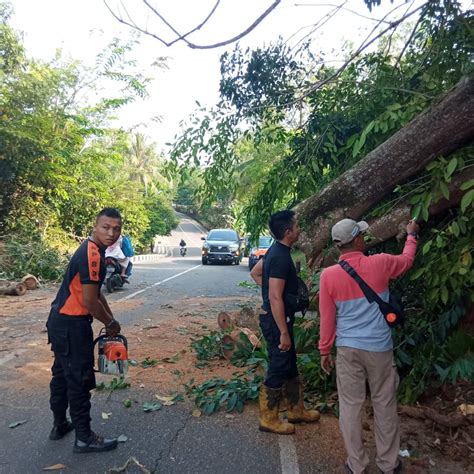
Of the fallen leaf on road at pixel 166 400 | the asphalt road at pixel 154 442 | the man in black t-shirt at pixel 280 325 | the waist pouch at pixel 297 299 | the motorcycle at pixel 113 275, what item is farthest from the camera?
the motorcycle at pixel 113 275

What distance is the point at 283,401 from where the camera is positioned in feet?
13.9

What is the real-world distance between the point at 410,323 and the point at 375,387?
1.51m

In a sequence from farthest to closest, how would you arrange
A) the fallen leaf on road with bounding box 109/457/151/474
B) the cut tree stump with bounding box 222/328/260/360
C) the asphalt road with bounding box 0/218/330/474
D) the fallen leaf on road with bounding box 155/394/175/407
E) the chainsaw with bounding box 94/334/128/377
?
the cut tree stump with bounding box 222/328/260/360 → the fallen leaf on road with bounding box 155/394/175/407 → the chainsaw with bounding box 94/334/128/377 → the asphalt road with bounding box 0/218/330/474 → the fallen leaf on road with bounding box 109/457/151/474

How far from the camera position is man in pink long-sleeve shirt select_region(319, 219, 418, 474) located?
10.4 ft

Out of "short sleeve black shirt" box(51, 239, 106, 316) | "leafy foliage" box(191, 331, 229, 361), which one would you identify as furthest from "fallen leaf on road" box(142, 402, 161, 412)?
"leafy foliage" box(191, 331, 229, 361)

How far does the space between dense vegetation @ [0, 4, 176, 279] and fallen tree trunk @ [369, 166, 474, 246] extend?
875cm

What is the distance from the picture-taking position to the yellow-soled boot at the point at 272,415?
4004 millimetres

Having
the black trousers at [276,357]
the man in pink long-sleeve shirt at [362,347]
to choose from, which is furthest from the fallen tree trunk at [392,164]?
the man in pink long-sleeve shirt at [362,347]

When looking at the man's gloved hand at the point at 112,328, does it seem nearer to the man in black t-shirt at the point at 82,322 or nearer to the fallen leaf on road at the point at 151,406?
the man in black t-shirt at the point at 82,322

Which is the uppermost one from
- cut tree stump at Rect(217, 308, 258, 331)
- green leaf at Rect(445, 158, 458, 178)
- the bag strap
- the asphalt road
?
green leaf at Rect(445, 158, 458, 178)

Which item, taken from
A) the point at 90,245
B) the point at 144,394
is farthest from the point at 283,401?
the point at 90,245

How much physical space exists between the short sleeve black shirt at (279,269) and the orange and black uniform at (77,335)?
1310 millimetres

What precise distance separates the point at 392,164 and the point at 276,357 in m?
1.97

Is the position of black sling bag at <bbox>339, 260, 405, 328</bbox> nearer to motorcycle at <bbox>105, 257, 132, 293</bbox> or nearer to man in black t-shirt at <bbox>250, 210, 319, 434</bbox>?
man in black t-shirt at <bbox>250, 210, 319, 434</bbox>
